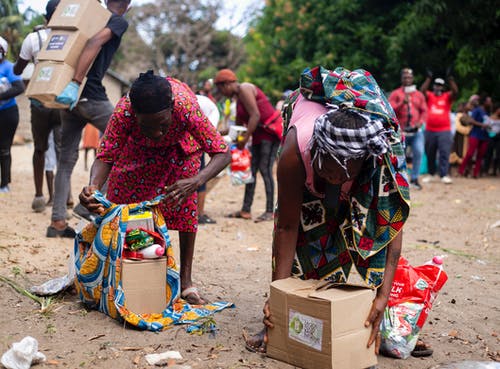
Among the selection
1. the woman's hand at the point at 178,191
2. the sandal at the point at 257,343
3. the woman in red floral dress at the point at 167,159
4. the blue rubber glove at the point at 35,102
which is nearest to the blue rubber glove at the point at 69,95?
the blue rubber glove at the point at 35,102

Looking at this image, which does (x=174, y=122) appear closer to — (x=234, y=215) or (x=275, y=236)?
(x=275, y=236)

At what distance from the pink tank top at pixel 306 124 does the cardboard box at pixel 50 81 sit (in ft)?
8.03

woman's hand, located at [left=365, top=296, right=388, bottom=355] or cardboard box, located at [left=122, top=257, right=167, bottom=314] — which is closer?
woman's hand, located at [left=365, top=296, right=388, bottom=355]

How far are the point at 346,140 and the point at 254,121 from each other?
443cm

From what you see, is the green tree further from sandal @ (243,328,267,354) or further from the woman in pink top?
sandal @ (243,328,267,354)

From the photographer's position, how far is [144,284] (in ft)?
10.7

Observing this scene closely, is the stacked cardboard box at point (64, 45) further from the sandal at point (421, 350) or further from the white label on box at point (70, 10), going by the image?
the sandal at point (421, 350)

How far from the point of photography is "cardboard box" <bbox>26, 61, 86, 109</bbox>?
15.1ft

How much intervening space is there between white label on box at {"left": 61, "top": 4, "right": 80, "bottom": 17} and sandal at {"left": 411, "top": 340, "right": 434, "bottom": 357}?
3.72 meters

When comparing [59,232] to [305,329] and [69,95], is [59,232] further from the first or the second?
[305,329]

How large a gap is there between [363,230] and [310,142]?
578mm

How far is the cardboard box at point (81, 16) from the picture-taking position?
4727 millimetres

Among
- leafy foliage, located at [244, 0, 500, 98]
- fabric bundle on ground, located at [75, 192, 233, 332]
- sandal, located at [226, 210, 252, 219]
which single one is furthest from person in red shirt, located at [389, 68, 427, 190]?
fabric bundle on ground, located at [75, 192, 233, 332]

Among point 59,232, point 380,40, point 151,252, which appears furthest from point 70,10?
point 380,40
